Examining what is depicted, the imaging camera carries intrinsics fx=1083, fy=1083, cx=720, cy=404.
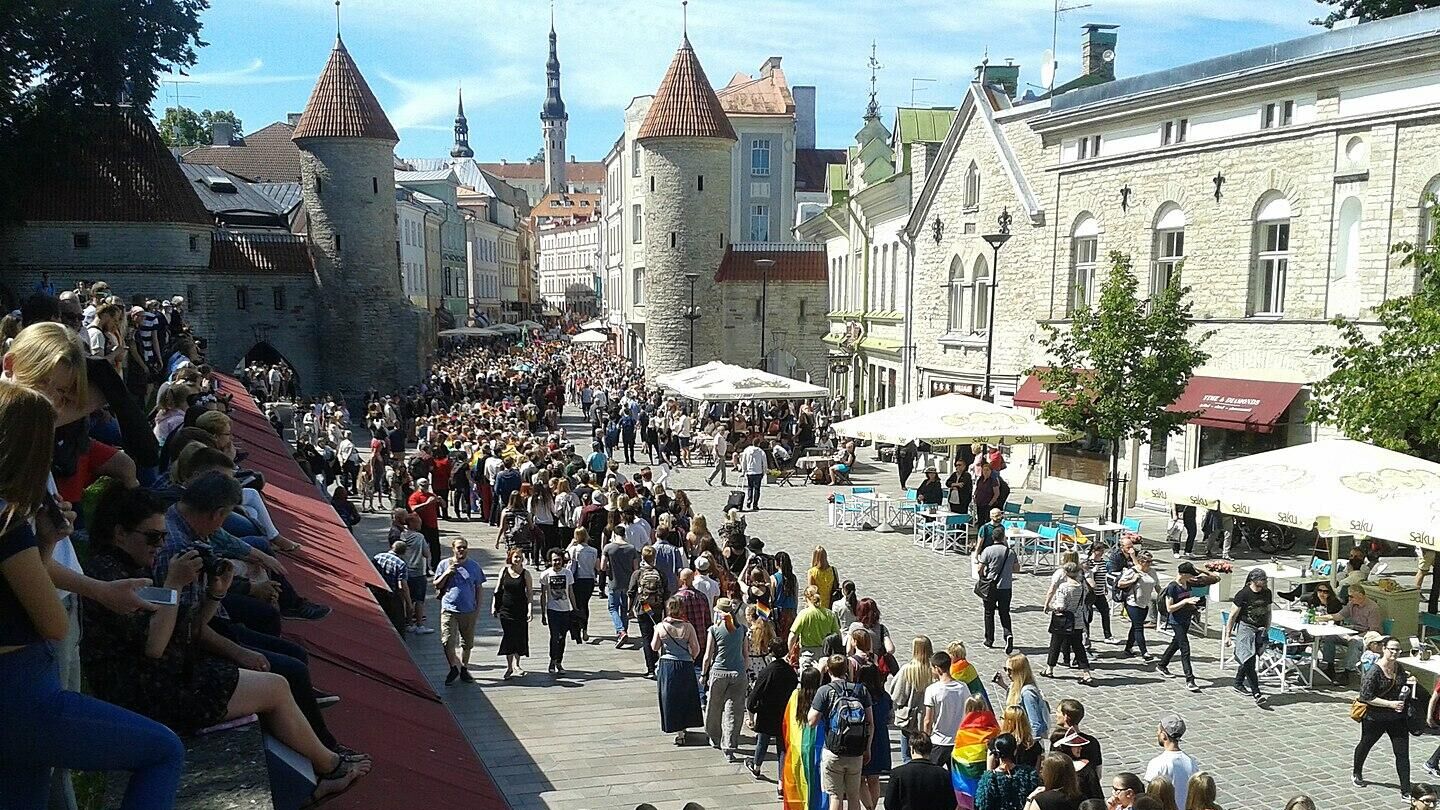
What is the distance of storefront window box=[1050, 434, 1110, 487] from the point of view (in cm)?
2359

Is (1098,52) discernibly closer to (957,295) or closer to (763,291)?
(957,295)

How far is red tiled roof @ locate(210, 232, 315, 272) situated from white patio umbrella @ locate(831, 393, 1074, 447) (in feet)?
100

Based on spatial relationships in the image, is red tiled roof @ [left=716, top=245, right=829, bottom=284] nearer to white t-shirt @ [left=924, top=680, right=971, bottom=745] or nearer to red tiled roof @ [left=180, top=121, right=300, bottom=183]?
red tiled roof @ [left=180, top=121, right=300, bottom=183]

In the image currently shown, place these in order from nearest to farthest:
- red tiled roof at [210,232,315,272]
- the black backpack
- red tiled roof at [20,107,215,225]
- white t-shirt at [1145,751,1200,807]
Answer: white t-shirt at [1145,751,1200,807], the black backpack, red tiled roof at [20,107,215,225], red tiled roof at [210,232,315,272]

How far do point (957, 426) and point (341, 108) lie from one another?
32359 millimetres

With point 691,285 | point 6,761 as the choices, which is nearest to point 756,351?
point 691,285

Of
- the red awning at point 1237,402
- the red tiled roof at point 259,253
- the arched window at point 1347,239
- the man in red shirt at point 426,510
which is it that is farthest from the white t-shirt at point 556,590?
the red tiled roof at point 259,253

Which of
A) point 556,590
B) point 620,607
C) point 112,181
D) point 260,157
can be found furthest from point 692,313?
point 260,157

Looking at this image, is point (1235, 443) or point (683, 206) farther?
point (683, 206)

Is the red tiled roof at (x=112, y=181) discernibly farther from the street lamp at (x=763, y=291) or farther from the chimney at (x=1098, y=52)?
the chimney at (x=1098, y=52)

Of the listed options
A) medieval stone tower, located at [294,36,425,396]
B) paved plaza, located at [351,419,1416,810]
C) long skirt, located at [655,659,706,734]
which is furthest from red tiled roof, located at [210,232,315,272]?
long skirt, located at [655,659,706,734]

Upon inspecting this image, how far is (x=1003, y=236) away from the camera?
23562 millimetres

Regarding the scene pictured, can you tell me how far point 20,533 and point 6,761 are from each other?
0.70 meters

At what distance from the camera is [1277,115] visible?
19.8 m
